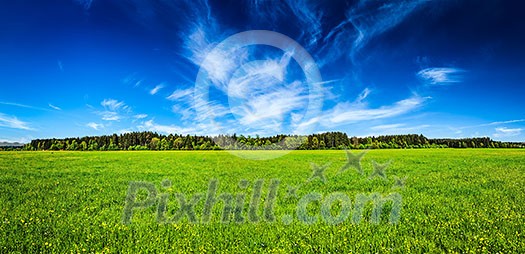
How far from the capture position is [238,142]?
14188cm

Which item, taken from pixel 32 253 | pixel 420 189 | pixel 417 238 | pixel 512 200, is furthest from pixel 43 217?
pixel 512 200

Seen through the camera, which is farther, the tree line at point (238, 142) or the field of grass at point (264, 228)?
the tree line at point (238, 142)

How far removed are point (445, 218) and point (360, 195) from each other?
3.80m

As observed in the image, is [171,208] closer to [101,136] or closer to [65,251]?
[65,251]

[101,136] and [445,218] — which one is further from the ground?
[101,136]

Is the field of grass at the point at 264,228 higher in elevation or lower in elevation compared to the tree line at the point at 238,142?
lower

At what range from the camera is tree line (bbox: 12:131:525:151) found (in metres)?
136

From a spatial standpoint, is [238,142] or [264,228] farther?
[238,142]

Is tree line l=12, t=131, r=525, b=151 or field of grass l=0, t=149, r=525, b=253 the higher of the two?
tree line l=12, t=131, r=525, b=151

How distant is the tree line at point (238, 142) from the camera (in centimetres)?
13650

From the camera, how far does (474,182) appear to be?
1518 centimetres

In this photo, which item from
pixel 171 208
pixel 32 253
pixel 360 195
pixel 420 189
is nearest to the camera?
pixel 32 253

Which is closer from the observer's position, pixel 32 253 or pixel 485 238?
pixel 32 253

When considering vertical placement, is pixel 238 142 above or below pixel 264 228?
above
